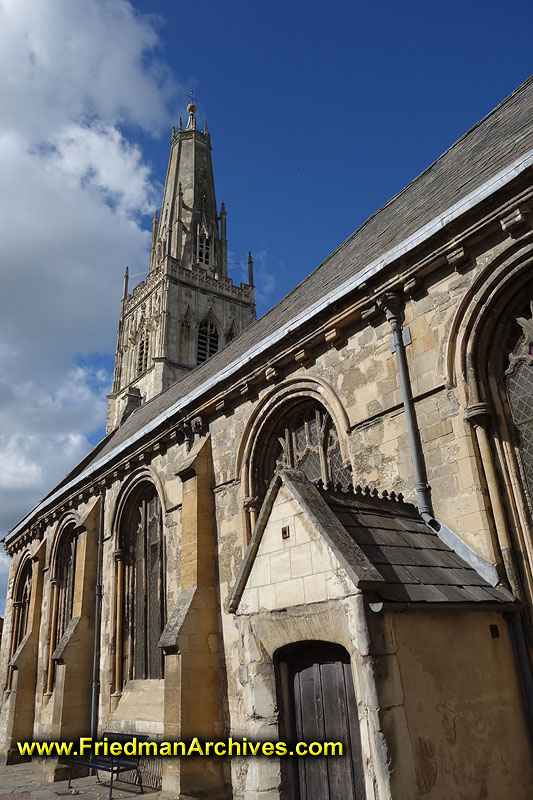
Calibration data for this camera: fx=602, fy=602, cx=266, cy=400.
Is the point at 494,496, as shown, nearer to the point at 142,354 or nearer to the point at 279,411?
the point at 279,411

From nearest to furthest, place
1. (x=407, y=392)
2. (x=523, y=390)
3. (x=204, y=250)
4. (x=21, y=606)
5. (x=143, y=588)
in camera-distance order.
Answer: (x=523, y=390) < (x=407, y=392) < (x=143, y=588) < (x=21, y=606) < (x=204, y=250)

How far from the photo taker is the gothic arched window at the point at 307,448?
8656 mm

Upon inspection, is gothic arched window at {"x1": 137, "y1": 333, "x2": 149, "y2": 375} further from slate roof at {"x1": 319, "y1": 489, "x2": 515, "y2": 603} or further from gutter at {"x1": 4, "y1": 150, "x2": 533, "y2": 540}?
slate roof at {"x1": 319, "y1": 489, "x2": 515, "y2": 603}

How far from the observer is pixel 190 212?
177 ft

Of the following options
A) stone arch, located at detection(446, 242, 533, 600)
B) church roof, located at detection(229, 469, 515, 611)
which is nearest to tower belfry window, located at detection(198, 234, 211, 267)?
stone arch, located at detection(446, 242, 533, 600)

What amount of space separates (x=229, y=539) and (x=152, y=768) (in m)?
4.29

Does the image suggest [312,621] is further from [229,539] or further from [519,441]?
[229,539]

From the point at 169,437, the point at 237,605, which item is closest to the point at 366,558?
the point at 237,605

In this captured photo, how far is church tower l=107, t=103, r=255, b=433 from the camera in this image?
1769 inches

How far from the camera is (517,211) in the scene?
6.33 meters

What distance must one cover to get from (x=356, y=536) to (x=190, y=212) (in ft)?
172

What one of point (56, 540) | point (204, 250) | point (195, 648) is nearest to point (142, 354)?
point (204, 250)

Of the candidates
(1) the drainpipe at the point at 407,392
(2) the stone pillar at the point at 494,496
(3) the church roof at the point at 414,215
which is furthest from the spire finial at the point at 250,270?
(2) the stone pillar at the point at 494,496

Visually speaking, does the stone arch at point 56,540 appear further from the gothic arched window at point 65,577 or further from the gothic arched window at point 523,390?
the gothic arched window at point 523,390
